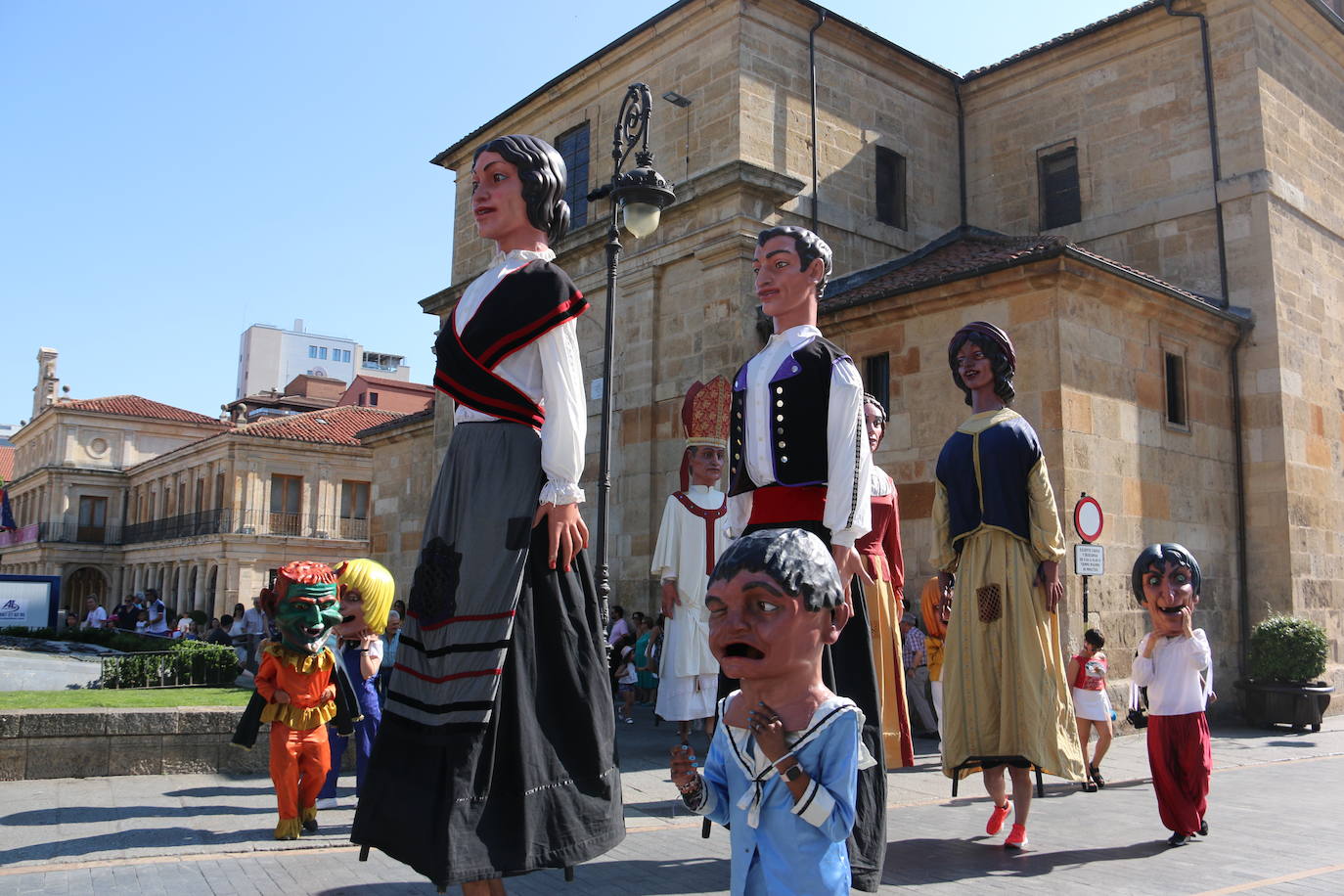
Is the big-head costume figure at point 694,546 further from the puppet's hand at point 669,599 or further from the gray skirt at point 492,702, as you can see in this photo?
the gray skirt at point 492,702

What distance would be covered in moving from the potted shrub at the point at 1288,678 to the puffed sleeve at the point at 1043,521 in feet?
31.2

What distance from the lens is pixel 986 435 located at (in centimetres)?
564

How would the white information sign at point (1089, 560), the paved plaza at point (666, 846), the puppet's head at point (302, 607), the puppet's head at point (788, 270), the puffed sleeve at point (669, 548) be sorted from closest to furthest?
the puppet's head at point (788, 270) → the paved plaza at point (666, 846) → the puppet's head at point (302, 607) → the puffed sleeve at point (669, 548) → the white information sign at point (1089, 560)

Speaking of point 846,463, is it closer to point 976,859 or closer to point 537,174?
point 537,174

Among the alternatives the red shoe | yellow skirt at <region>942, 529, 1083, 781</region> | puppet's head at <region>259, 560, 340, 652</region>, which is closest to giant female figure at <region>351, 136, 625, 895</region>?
yellow skirt at <region>942, 529, 1083, 781</region>

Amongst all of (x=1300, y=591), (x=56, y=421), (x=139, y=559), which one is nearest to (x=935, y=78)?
(x=1300, y=591)

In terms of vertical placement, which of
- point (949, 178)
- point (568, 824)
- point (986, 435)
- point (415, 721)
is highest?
point (949, 178)

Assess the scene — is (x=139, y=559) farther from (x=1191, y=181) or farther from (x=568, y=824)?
(x=568, y=824)

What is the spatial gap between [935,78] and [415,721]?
715 inches

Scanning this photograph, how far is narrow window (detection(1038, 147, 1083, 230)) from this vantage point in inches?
707

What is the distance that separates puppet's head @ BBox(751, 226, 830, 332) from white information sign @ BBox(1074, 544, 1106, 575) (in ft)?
25.3

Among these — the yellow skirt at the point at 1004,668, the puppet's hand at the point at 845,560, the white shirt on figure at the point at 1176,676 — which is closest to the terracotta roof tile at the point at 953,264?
the white shirt on figure at the point at 1176,676

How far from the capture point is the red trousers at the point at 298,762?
580cm

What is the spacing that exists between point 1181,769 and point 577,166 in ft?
52.2
